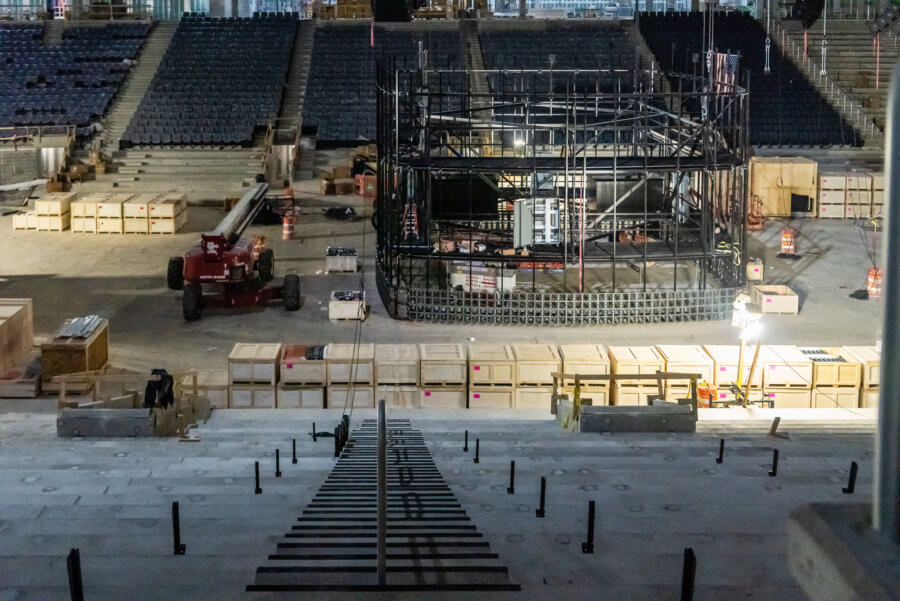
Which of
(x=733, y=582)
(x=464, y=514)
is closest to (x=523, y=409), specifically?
(x=464, y=514)

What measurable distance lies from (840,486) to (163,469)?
5.97 metres

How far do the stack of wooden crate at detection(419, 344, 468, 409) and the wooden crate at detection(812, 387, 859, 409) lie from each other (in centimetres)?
523

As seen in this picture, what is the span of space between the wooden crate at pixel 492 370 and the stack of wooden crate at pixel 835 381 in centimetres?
446

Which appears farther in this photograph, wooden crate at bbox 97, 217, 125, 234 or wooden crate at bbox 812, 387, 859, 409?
wooden crate at bbox 97, 217, 125, 234

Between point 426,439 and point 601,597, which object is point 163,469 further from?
point 601,597

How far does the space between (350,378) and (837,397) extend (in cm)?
724

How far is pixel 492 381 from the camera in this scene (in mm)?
18391

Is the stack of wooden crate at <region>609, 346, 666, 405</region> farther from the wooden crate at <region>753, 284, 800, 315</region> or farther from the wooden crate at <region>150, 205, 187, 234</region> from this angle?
the wooden crate at <region>150, 205, 187, 234</region>

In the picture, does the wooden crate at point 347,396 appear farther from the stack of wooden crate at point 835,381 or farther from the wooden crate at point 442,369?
the stack of wooden crate at point 835,381

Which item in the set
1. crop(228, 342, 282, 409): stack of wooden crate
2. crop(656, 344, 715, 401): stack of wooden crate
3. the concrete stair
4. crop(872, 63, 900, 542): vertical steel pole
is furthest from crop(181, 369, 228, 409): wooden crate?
the concrete stair

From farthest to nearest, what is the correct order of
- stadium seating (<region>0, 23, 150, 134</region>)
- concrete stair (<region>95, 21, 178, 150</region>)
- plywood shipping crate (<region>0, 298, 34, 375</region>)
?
1. stadium seating (<region>0, 23, 150, 134</region>)
2. concrete stair (<region>95, 21, 178, 150</region>)
3. plywood shipping crate (<region>0, 298, 34, 375</region>)

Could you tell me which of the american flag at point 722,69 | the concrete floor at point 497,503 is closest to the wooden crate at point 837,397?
the concrete floor at point 497,503

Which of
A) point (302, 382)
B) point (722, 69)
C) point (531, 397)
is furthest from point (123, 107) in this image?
point (531, 397)

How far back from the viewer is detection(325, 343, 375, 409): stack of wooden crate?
18.1m
